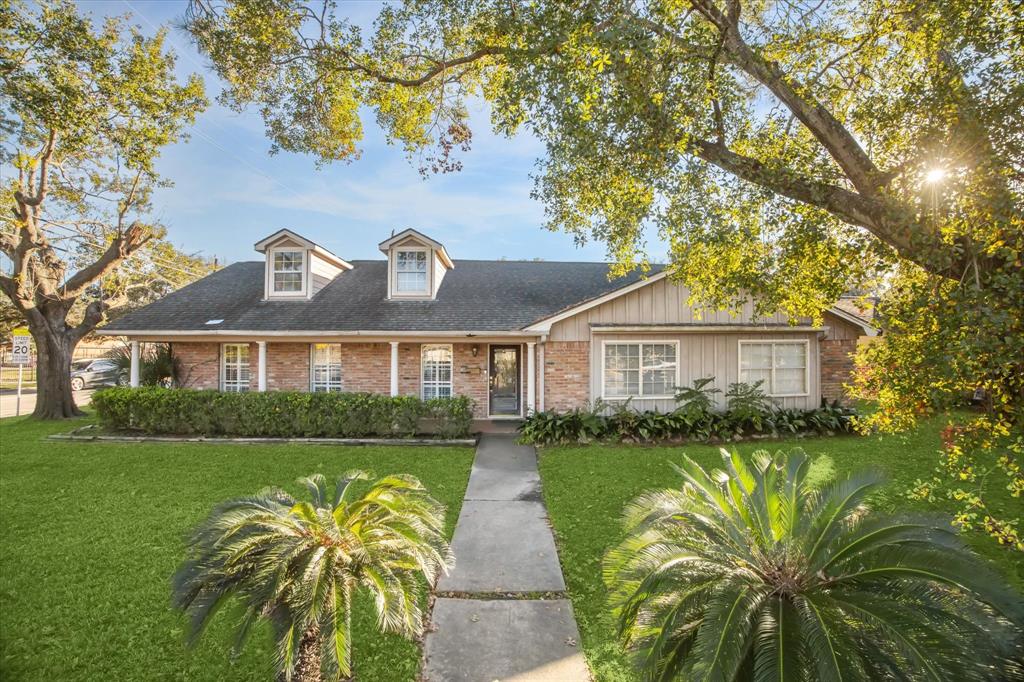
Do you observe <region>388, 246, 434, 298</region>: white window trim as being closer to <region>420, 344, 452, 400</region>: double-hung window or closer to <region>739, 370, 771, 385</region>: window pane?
<region>420, 344, 452, 400</region>: double-hung window

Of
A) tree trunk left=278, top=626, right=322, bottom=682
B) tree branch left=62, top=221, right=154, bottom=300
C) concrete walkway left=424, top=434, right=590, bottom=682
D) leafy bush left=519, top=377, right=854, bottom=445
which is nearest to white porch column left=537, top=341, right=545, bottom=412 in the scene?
leafy bush left=519, top=377, right=854, bottom=445

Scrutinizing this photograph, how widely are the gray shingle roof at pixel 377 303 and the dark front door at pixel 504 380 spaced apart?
5.29ft

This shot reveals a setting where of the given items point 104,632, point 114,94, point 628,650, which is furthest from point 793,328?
point 114,94

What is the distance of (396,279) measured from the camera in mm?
14906

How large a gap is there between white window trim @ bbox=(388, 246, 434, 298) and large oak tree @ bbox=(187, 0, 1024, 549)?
5987mm

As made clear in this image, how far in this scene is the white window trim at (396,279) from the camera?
1473 cm

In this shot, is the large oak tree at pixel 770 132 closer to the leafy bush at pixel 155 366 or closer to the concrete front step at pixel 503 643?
the concrete front step at pixel 503 643

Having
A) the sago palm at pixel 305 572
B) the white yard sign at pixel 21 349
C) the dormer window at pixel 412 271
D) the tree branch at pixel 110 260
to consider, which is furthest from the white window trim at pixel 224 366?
the sago palm at pixel 305 572

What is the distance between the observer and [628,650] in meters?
3.01

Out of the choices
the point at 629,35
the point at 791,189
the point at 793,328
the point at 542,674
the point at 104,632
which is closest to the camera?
the point at 542,674

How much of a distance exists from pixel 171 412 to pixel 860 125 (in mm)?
14899

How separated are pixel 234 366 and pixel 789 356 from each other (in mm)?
16707

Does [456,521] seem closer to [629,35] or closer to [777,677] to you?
[777,677]

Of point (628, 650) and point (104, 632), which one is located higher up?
point (628, 650)
